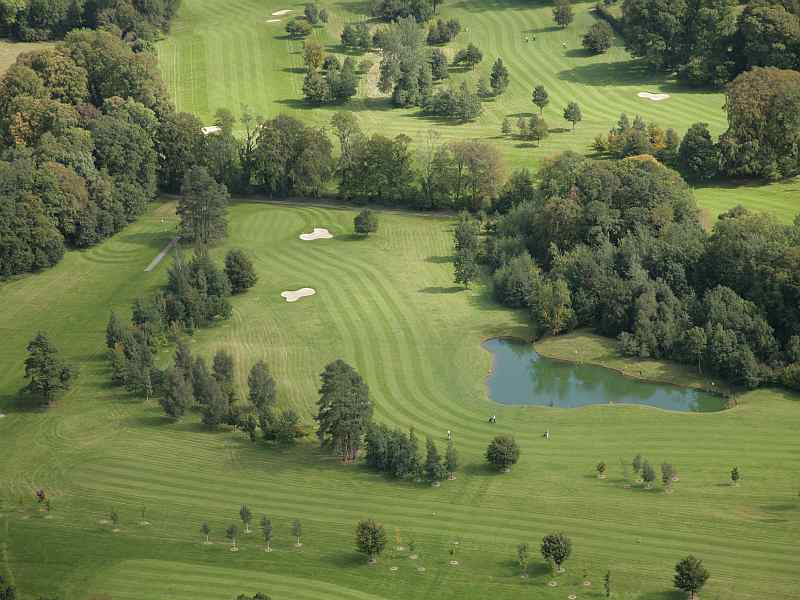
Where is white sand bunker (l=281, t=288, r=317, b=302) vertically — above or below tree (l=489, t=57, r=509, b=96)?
below

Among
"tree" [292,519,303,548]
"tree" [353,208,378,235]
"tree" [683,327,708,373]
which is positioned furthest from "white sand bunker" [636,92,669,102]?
"tree" [292,519,303,548]

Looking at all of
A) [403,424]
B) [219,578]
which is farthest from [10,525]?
[403,424]

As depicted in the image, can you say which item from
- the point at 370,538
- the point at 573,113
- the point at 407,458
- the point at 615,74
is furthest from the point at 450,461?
the point at 615,74

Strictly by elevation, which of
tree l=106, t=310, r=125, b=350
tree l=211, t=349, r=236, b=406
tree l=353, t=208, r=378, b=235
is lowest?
tree l=211, t=349, r=236, b=406

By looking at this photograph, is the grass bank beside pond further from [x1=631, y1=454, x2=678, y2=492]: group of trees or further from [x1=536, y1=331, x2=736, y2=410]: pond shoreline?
[x1=631, y1=454, x2=678, y2=492]: group of trees

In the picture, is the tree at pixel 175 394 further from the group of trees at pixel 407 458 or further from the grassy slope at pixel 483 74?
the grassy slope at pixel 483 74

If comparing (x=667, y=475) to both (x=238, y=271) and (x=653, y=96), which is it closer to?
(x=238, y=271)

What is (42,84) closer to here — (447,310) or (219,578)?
(447,310)
